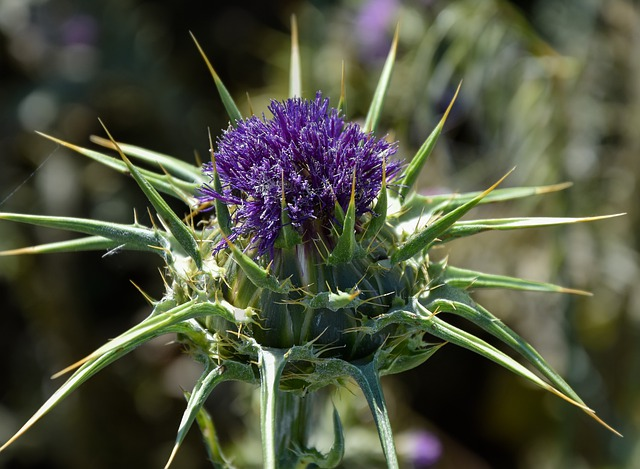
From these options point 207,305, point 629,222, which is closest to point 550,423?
point 629,222

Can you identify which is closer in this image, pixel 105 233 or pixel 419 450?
pixel 105 233

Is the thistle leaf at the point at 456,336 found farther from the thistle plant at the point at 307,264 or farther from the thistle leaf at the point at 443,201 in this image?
the thistle leaf at the point at 443,201

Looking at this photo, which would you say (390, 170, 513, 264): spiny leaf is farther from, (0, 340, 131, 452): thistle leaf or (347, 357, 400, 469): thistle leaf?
(0, 340, 131, 452): thistle leaf

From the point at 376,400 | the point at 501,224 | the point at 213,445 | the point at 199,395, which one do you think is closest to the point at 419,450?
the point at 213,445

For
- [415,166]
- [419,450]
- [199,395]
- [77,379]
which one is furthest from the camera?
[419,450]

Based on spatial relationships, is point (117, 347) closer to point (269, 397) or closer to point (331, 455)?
point (269, 397)
